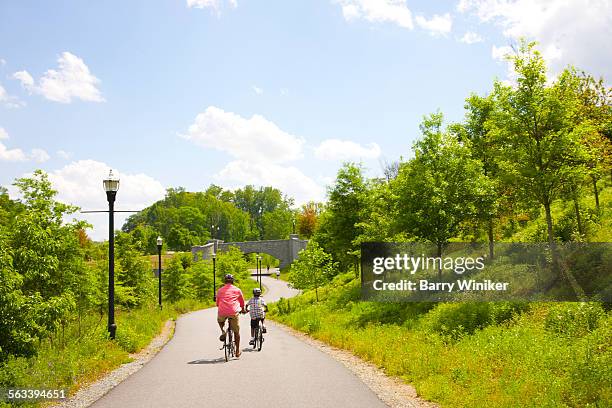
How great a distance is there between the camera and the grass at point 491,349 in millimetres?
7703

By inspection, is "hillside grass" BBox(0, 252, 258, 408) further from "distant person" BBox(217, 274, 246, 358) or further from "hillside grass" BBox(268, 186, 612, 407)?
"hillside grass" BBox(268, 186, 612, 407)

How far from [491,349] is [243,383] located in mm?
5903

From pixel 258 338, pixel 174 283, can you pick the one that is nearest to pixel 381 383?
pixel 258 338

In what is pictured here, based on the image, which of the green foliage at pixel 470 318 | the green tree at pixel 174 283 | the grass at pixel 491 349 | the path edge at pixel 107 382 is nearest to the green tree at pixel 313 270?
the grass at pixel 491 349

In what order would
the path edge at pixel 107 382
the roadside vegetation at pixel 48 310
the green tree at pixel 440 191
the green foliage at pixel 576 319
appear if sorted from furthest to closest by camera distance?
1. the green tree at pixel 440 191
2. the green foliage at pixel 576 319
3. the roadside vegetation at pixel 48 310
4. the path edge at pixel 107 382

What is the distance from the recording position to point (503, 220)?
2395cm

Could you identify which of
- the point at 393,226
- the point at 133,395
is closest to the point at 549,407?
the point at 133,395

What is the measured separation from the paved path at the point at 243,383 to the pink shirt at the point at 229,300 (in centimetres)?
120

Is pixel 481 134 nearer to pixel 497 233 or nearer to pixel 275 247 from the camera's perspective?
pixel 497 233

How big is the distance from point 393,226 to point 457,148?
446cm

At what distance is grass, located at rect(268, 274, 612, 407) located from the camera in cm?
770

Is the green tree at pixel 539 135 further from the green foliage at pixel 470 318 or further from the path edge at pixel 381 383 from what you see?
the path edge at pixel 381 383

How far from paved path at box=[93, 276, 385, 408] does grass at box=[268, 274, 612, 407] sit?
4.89 feet

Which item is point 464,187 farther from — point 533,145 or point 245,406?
point 245,406
